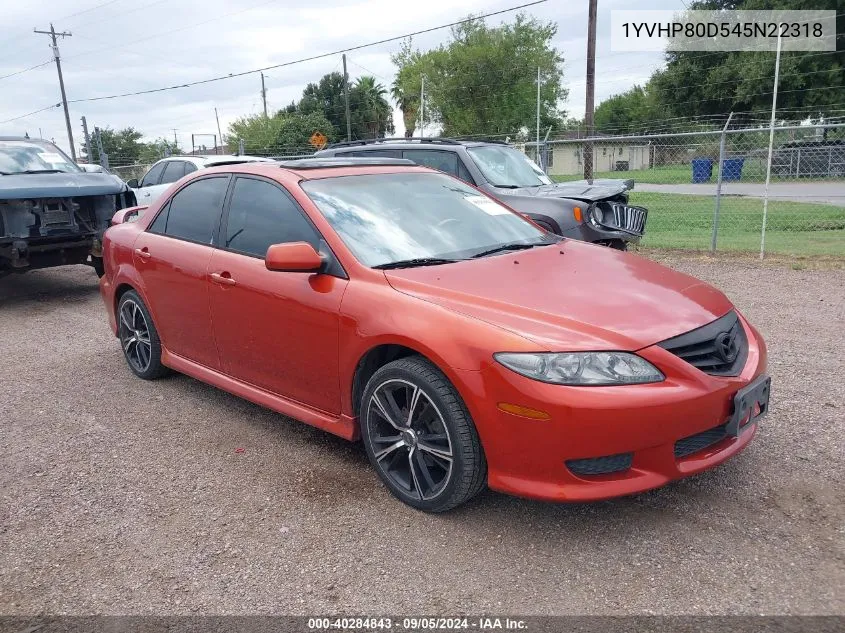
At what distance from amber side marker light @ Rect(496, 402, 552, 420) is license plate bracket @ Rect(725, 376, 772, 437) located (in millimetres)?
866

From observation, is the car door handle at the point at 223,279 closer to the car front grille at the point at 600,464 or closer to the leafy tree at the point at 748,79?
the car front grille at the point at 600,464

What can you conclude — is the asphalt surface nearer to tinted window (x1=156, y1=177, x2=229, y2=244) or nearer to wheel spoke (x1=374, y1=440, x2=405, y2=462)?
tinted window (x1=156, y1=177, x2=229, y2=244)

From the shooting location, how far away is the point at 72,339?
6.70 m

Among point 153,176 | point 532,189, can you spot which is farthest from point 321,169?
point 153,176

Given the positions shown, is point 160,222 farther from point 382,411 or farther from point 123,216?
point 382,411

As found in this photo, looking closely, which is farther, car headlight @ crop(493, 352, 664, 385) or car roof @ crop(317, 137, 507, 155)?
car roof @ crop(317, 137, 507, 155)

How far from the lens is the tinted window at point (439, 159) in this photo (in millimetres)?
8320

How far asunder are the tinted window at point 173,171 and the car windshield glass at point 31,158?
242 centimetres

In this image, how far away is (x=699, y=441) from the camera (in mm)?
2883

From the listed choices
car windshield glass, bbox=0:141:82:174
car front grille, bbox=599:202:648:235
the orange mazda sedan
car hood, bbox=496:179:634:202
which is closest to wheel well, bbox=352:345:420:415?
the orange mazda sedan

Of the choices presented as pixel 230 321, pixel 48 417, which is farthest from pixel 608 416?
pixel 48 417

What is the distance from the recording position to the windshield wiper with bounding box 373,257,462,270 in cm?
343

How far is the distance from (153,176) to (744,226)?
11.9 metres

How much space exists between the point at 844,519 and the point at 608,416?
129 centimetres
